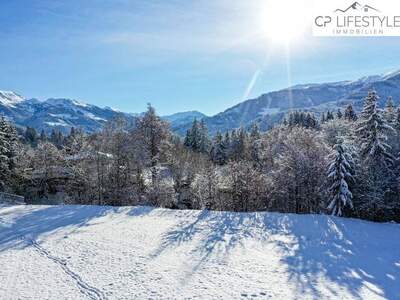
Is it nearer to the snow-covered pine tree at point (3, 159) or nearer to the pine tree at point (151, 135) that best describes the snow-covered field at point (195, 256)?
the pine tree at point (151, 135)

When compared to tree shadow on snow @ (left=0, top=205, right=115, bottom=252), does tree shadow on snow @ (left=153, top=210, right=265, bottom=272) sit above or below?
below

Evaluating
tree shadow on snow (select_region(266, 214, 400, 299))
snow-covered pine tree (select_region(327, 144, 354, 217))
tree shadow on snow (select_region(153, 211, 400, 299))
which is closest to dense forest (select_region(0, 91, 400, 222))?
snow-covered pine tree (select_region(327, 144, 354, 217))

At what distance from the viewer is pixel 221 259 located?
15.3 m

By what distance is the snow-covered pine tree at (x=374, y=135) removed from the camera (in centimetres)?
2870

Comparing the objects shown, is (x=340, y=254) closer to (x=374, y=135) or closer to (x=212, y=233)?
(x=212, y=233)

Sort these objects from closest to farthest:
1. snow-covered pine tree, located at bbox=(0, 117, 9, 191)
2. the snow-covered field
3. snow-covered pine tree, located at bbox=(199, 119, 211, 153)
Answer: the snow-covered field
snow-covered pine tree, located at bbox=(0, 117, 9, 191)
snow-covered pine tree, located at bbox=(199, 119, 211, 153)

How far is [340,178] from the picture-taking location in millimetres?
26188

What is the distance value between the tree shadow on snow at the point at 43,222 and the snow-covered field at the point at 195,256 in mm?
59

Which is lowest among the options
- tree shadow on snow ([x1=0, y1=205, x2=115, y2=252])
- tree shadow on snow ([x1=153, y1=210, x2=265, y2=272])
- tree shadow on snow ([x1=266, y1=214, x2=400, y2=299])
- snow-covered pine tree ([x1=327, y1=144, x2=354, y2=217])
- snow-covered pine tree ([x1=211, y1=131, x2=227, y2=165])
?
tree shadow on snow ([x1=266, y1=214, x2=400, y2=299])

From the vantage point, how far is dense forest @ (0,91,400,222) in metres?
28.1

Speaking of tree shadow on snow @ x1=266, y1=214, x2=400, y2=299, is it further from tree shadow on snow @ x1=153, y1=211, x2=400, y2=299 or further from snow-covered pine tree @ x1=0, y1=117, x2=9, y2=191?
snow-covered pine tree @ x1=0, y1=117, x2=9, y2=191

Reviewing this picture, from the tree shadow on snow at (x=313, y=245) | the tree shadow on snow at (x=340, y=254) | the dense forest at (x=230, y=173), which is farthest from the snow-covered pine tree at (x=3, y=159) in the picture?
the tree shadow on snow at (x=340, y=254)

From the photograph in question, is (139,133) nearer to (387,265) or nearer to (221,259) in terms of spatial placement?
(221,259)

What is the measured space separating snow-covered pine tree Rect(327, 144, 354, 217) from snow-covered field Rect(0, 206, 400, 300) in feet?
11.1
